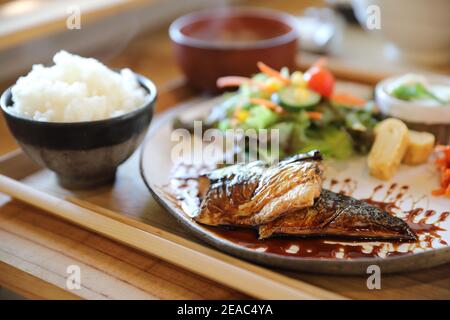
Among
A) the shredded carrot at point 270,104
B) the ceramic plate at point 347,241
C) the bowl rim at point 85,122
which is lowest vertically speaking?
the ceramic plate at point 347,241

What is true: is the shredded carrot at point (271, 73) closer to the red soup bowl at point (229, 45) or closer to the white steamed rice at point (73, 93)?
the red soup bowl at point (229, 45)

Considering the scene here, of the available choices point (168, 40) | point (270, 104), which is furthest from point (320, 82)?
point (168, 40)

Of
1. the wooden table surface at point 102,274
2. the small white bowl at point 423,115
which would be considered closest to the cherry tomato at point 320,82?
the small white bowl at point 423,115

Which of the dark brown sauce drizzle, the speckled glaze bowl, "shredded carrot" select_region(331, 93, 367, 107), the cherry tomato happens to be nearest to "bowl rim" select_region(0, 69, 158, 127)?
the speckled glaze bowl

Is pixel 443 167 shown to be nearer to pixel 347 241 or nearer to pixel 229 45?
pixel 347 241

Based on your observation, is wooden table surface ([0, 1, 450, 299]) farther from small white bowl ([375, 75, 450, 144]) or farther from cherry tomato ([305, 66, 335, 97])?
cherry tomato ([305, 66, 335, 97])
